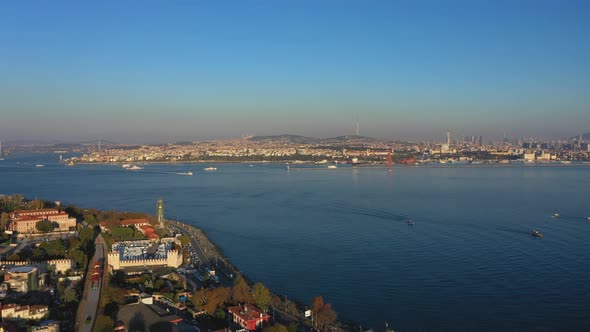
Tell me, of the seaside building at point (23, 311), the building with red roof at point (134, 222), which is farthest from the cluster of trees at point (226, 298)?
the building with red roof at point (134, 222)

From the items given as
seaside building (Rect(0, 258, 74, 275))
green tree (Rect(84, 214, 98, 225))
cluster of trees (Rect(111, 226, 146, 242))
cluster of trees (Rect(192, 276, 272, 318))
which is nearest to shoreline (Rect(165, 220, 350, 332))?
cluster of trees (Rect(192, 276, 272, 318))

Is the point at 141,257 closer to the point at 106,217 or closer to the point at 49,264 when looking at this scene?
the point at 49,264

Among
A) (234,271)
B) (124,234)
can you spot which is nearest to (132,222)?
(124,234)

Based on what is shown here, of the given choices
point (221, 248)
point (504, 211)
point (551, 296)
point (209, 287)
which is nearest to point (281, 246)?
point (221, 248)

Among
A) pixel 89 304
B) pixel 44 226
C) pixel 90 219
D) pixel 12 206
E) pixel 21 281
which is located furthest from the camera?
pixel 12 206

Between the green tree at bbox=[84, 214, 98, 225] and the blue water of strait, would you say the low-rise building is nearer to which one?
the blue water of strait

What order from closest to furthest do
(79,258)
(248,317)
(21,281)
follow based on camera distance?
(248,317) < (21,281) < (79,258)

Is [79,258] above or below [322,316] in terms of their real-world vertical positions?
above

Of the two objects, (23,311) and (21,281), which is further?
(21,281)
